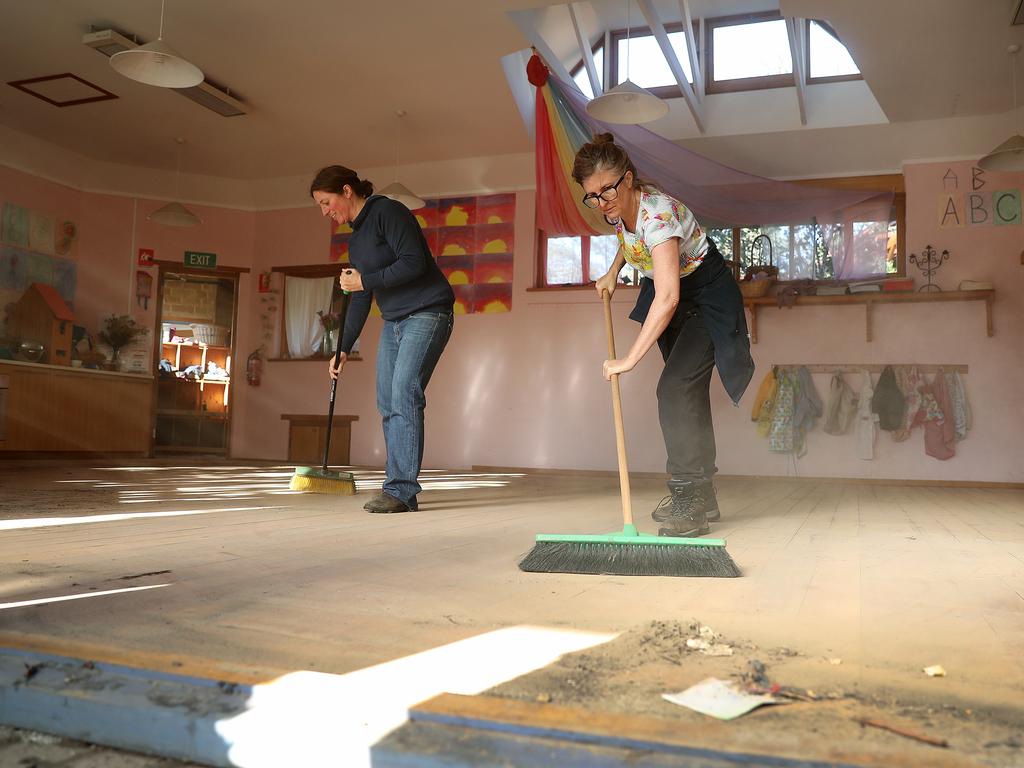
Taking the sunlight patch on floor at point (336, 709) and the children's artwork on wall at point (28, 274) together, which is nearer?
the sunlight patch on floor at point (336, 709)

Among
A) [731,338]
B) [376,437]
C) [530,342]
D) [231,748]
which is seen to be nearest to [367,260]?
[731,338]

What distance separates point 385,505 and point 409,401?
37 centimetres

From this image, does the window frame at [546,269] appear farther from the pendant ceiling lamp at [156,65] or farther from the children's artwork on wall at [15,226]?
the children's artwork on wall at [15,226]

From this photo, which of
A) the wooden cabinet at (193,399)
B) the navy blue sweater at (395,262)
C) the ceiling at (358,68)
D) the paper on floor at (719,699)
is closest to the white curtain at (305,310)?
the ceiling at (358,68)

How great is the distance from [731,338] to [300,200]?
6299 mm

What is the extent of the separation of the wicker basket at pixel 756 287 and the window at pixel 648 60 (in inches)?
61.8

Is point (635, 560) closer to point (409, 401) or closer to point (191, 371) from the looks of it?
point (409, 401)

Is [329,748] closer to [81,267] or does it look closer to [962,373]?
[962,373]

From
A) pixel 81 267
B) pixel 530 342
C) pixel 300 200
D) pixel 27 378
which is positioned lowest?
pixel 27 378

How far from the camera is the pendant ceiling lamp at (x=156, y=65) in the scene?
393cm

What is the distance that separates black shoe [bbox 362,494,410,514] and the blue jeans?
0.09ft

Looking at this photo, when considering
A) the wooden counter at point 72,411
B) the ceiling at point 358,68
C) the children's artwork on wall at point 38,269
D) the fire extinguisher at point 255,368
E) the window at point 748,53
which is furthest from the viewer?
the fire extinguisher at point 255,368

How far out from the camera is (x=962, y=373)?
568cm

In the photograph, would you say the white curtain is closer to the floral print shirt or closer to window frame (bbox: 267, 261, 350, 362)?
window frame (bbox: 267, 261, 350, 362)
